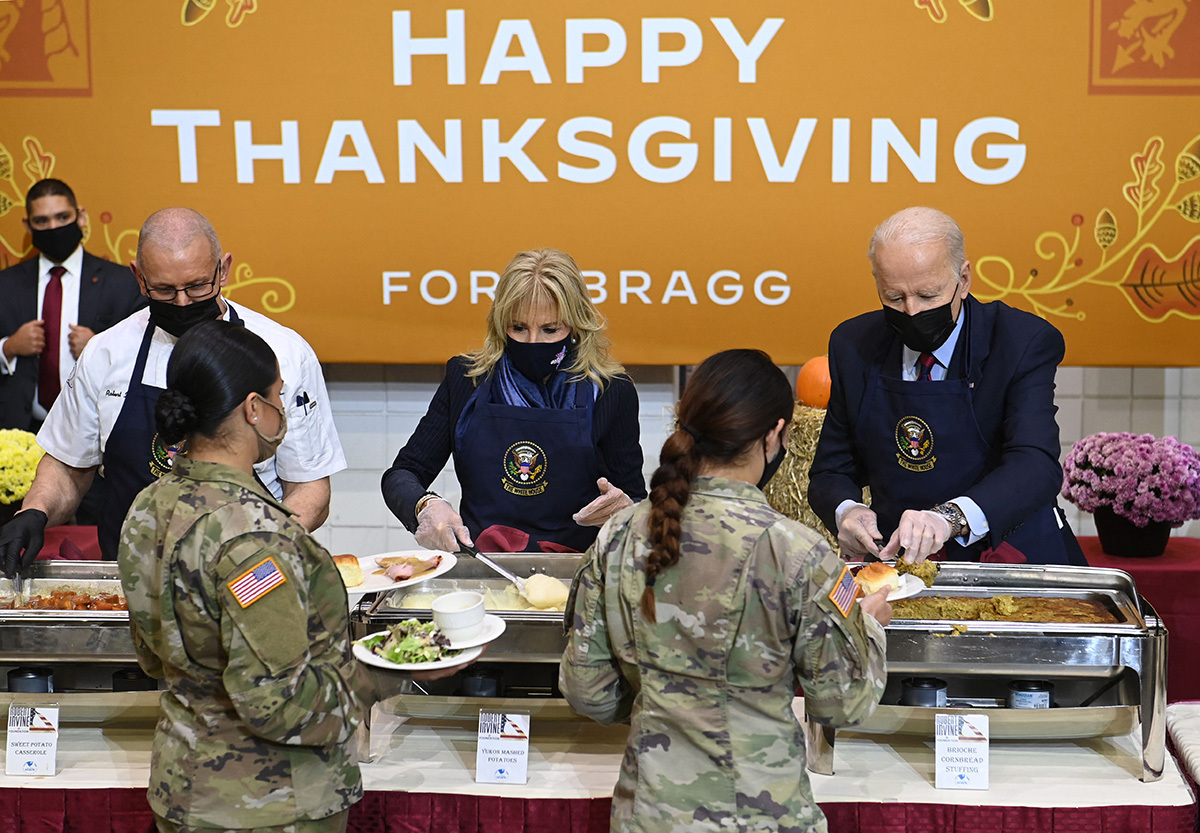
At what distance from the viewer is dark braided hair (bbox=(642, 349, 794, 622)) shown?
6.00 feet

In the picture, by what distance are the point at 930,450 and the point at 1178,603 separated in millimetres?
1640

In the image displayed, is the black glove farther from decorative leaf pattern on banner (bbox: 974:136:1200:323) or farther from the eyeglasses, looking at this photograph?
decorative leaf pattern on banner (bbox: 974:136:1200:323)

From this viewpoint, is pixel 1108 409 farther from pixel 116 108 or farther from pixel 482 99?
pixel 116 108

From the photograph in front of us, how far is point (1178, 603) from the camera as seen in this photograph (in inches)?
155

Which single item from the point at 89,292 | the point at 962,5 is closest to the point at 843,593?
the point at 962,5

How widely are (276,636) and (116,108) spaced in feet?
12.9

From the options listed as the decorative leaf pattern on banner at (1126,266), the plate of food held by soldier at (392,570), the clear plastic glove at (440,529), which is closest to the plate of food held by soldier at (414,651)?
the plate of food held by soldier at (392,570)

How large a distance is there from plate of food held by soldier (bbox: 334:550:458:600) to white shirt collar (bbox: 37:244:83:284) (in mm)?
3046

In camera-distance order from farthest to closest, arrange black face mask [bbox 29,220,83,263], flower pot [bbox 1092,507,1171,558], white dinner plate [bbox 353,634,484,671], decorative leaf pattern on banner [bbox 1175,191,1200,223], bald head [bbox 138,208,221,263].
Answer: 1. black face mask [bbox 29,220,83,263]
2. decorative leaf pattern on banner [bbox 1175,191,1200,223]
3. flower pot [bbox 1092,507,1171,558]
4. bald head [bbox 138,208,221,263]
5. white dinner plate [bbox 353,634,484,671]

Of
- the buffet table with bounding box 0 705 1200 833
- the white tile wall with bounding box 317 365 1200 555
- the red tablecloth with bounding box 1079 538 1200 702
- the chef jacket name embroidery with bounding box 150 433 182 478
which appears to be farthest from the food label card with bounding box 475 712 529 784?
the white tile wall with bounding box 317 365 1200 555

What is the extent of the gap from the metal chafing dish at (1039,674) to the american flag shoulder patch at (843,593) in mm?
457

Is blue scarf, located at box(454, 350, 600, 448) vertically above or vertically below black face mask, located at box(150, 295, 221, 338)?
below

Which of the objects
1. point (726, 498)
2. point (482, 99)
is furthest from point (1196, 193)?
point (726, 498)

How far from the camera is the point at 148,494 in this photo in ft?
6.31
